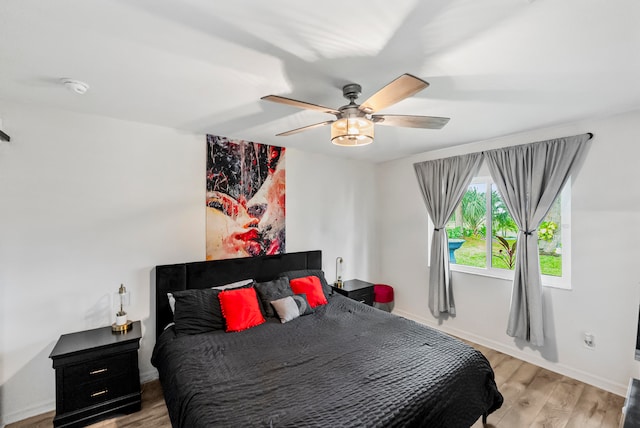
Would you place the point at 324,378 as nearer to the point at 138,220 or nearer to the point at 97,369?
the point at 97,369

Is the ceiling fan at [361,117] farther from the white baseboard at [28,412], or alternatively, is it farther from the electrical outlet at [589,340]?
the white baseboard at [28,412]

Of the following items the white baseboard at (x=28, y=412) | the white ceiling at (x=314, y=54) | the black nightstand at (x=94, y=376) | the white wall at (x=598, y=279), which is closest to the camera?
the white ceiling at (x=314, y=54)

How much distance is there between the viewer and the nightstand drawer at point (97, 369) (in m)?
2.03

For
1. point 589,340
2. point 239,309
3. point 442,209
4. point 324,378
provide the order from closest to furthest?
point 324,378, point 239,309, point 589,340, point 442,209

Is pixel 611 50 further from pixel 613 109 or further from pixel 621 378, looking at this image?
pixel 621 378

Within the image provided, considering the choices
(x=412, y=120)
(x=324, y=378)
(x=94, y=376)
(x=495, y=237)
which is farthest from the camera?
(x=495, y=237)

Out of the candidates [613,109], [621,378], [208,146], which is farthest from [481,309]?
[208,146]

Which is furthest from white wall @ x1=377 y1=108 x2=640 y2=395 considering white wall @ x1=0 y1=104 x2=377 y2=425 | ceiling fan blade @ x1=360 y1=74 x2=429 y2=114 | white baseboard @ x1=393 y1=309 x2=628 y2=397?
white wall @ x1=0 y1=104 x2=377 y2=425

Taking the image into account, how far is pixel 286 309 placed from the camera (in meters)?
2.71

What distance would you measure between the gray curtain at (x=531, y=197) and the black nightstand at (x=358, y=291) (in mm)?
1628

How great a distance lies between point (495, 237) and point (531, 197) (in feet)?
2.30

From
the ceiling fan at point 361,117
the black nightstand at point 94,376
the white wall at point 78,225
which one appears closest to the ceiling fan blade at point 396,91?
the ceiling fan at point 361,117

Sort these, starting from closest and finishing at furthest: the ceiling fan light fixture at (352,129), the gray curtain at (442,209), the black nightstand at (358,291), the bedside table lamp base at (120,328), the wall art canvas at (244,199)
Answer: the ceiling fan light fixture at (352,129) → the bedside table lamp base at (120,328) → the wall art canvas at (244,199) → the gray curtain at (442,209) → the black nightstand at (358,291)

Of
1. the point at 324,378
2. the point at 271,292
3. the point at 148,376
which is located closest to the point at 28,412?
the point at 148,376
